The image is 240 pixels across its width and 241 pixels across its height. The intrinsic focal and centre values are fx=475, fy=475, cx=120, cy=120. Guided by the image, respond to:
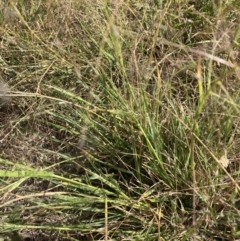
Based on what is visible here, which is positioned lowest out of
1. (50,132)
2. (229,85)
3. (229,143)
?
(50,132)

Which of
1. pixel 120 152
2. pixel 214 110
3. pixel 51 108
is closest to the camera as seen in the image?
pixel 214 110

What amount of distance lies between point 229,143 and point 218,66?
0.82 feet

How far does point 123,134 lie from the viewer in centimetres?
121

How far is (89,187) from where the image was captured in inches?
43.7

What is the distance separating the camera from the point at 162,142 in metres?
1.14

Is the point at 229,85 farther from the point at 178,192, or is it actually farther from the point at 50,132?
the point at 50,132

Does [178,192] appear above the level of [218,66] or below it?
below

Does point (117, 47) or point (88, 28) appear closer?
point (117, 47)

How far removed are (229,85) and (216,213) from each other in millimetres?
294

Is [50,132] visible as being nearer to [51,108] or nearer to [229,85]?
[51,108]

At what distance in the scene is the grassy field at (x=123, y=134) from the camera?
3.55ft

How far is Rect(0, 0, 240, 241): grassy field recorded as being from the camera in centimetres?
108

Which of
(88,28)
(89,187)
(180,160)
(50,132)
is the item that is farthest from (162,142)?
(88,28)

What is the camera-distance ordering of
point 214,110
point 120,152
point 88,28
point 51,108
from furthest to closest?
1. point 88,28
2. point 51,108
3. point 120,152
4. point 214,110
